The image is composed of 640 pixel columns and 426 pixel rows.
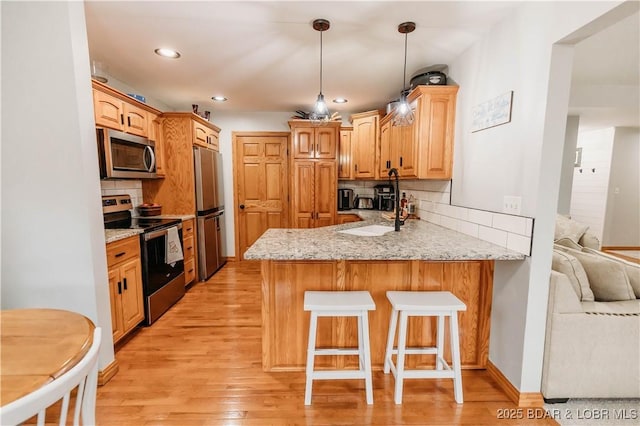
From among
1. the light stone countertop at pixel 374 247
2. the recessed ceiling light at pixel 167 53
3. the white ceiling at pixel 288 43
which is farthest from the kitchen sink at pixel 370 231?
the recessed ceiling light at pixel 167 53

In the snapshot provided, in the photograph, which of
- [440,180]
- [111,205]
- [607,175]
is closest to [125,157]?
[111,205]

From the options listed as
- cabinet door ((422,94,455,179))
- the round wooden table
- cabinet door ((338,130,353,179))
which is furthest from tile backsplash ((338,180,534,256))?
the round wooden table

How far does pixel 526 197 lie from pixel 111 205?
3.45 metres

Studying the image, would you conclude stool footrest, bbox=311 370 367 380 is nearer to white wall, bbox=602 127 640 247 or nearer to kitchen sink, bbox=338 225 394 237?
kitchen sink, bbox=338 225 394 237

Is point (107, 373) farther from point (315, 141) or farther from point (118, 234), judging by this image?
point (315, 141)

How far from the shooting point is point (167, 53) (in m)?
2.36

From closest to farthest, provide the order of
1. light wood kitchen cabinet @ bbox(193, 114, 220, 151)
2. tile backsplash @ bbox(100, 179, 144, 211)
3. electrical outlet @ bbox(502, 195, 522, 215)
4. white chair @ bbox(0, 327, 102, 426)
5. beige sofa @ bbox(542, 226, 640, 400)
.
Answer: white chair @ bbox(0, 327, 102, 426) < beige sofa @ bbox(542, 226, 640, 400) < electrical outlet @ bbox(502, 195, 522, 215) < tile backsplash @ bbox(100, 179, 144, 211) < light wood kitchen cabinet @ bbox(193, 114, 220, 151)

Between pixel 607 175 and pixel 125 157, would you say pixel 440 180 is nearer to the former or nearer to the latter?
pixel 125 157

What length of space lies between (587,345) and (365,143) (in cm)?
305

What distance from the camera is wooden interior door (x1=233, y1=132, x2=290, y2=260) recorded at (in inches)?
174

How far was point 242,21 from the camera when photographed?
1.90m

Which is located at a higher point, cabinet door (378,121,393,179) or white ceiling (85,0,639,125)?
white ceiling (85,0,639,125)

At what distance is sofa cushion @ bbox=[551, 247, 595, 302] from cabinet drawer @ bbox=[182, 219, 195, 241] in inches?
137

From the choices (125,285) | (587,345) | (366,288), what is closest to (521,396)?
(587,345)
